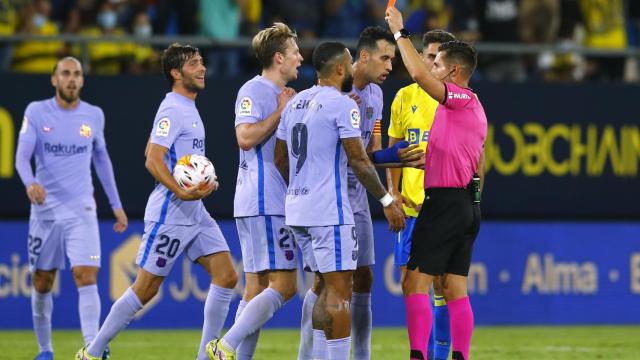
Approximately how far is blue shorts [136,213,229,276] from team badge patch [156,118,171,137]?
674 mm

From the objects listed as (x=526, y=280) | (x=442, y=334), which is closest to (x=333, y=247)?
(x=442, y=334)

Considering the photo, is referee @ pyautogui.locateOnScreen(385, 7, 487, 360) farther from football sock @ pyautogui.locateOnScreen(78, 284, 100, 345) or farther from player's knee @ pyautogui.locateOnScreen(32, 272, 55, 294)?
player's knee @ pyautogui.locateOnScreen(32, 272, 55, 294)

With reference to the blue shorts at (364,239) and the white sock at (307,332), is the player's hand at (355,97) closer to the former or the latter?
the blue shorts at (364,239)

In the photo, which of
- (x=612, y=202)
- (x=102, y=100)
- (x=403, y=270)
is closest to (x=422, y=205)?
(x=403, y=270)

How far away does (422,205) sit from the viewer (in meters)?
8.95

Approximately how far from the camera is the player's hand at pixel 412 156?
849 centimetres

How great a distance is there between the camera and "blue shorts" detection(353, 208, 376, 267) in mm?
9234

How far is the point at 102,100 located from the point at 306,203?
6.56 m

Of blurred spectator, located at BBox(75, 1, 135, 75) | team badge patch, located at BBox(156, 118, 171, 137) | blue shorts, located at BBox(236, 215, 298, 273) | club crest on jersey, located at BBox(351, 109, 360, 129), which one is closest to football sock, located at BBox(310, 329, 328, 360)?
blue shorts, located at BBox(236, 215, 298, 273)

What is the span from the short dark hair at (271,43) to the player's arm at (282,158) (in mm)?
723

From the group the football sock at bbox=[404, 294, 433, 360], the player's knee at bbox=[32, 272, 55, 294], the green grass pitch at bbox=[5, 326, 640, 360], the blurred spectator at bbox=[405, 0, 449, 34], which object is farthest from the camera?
the blurred spectator at bbox=[405, 0, 449, 34]

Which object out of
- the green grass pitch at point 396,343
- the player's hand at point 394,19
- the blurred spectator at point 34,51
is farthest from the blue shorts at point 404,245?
the blurred spectator at point 34,51

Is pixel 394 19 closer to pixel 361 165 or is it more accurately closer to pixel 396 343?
pixel 361 165

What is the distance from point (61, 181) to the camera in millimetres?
11188
